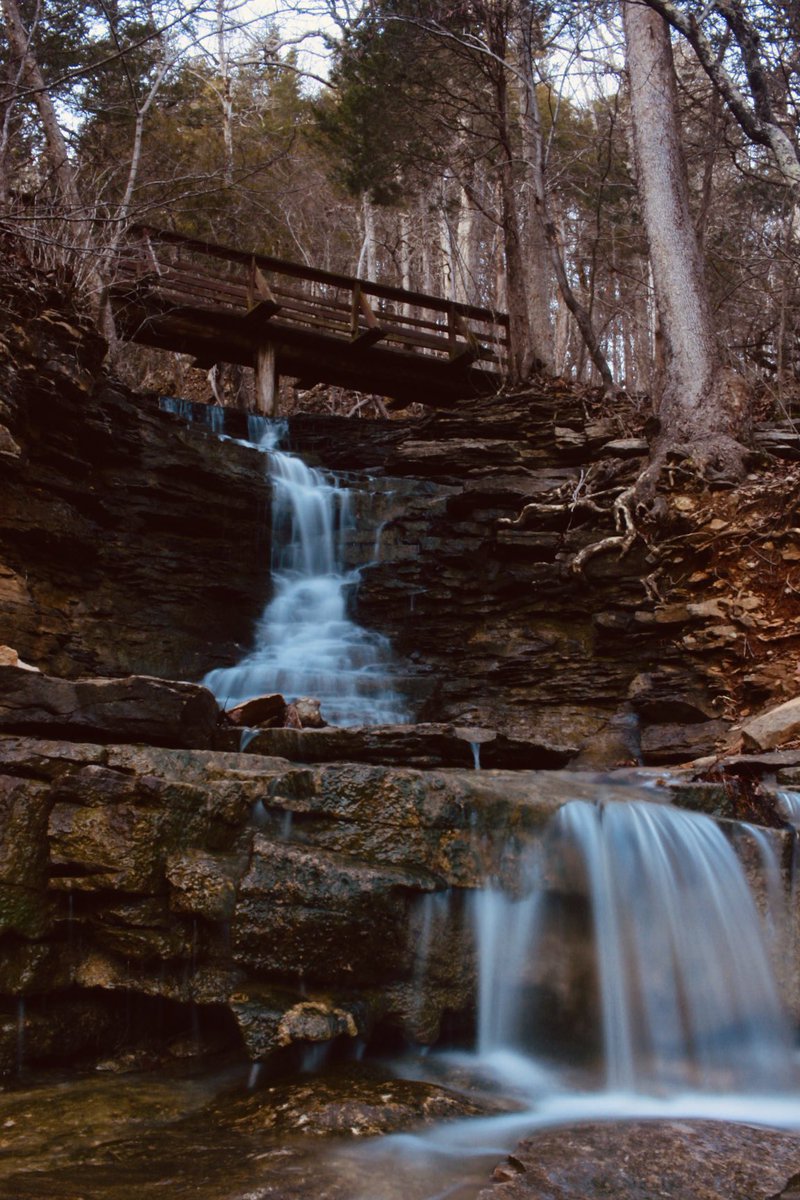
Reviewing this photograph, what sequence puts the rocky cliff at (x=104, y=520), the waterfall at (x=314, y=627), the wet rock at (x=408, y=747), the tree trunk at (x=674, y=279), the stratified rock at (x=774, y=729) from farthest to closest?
the tree trunk at (x=674, y=279) → the waterfall at (x=314, y=627) → the rocky cliff at (x=104, y=520) → the stratified rock at (x=774, y=729) → the wet rock at (x=408, y=747)

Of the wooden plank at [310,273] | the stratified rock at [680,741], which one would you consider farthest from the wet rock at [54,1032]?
the wooden plank at [310,273]

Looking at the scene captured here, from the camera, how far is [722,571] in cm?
848

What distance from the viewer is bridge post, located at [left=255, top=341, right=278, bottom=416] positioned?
14.0 meters

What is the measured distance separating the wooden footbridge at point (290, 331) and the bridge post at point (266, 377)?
2 centimetres

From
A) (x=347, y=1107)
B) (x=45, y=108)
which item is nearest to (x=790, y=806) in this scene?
(x=347, y=1107)

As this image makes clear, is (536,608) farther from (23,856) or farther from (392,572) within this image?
(23,856)

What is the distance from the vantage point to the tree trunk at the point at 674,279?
32.2ft

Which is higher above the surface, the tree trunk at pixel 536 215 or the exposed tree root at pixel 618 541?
the tree trunk at pixel 536 215

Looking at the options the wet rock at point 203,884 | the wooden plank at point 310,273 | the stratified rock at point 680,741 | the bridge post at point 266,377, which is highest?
the wooden plank at point 310,273

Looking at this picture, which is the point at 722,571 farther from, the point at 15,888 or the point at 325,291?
the point at 325,291

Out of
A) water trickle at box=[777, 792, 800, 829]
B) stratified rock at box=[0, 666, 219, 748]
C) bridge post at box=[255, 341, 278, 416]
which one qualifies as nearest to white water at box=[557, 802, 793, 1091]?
water trickle at box=[777, 792, 800, 829]

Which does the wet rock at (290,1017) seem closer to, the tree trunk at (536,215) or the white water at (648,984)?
the white water at (648,984)

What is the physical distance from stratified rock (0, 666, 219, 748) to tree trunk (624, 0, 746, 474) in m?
6.60

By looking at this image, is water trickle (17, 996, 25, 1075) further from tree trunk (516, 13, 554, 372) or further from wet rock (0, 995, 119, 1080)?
tree trunk (516, 13, 554, 372)
